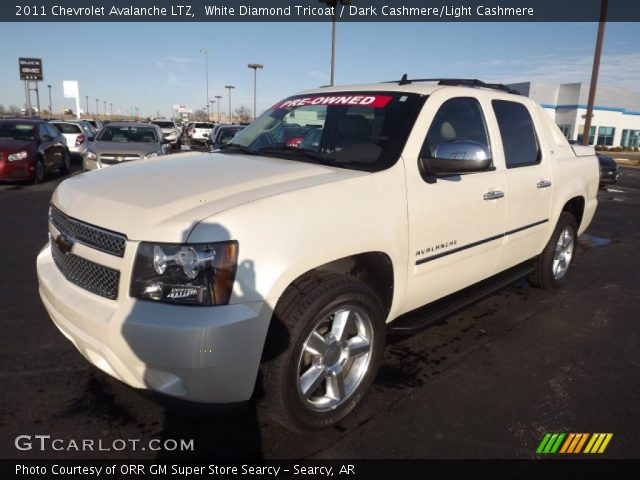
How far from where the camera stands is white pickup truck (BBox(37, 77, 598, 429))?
2.16 meters

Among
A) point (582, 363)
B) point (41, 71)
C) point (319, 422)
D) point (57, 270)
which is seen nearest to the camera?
point (319, 422)

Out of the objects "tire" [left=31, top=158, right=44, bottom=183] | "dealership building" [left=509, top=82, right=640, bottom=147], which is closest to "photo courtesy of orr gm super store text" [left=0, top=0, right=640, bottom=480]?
"tire" [left=31, top=158, right=44, bottom=183]

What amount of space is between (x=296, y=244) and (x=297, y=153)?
1.17m

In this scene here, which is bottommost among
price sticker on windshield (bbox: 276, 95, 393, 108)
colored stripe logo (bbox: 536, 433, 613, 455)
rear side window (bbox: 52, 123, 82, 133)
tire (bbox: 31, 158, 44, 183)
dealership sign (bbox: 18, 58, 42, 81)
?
colored stripe logo (bbox: 536, 433, 613, 455)

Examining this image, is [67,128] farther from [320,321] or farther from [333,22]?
[320,321]

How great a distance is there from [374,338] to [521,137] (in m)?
2.45

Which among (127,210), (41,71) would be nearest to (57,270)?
(127,210)

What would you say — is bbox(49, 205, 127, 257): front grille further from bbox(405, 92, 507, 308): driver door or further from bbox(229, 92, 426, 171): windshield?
bbox(405, 92, 507, 308): driver door

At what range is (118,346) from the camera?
223cm

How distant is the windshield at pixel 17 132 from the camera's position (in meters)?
12.0

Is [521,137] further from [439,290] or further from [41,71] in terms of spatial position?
[41,71]

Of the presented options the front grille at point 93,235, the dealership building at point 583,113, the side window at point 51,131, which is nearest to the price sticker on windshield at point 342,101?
the front grille at point 93,235

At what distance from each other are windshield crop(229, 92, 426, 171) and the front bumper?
50.8 inches

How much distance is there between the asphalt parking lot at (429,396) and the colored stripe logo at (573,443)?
4cm
